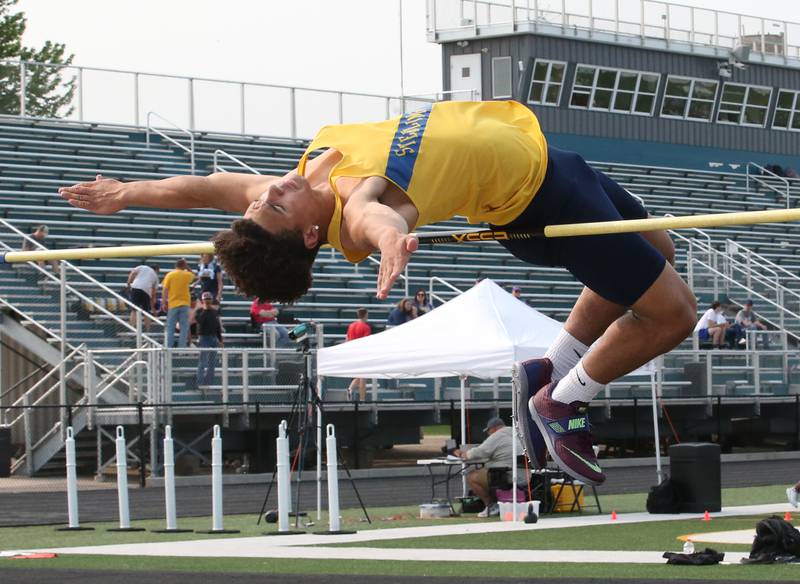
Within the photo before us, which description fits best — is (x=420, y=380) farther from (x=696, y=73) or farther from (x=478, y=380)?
(x=696, y=73)

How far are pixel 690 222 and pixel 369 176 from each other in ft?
3.62

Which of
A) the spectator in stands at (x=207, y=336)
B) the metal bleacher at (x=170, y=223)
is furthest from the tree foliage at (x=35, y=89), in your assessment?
the spectator in stands at (x=207, y=336)

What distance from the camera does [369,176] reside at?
4953 mm

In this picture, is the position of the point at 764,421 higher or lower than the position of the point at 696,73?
lower

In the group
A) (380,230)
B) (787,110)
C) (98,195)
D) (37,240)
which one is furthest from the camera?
(787,110)

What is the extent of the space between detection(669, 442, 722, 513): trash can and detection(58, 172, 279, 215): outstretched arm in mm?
8976

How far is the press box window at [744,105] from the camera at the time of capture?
3850 centimetres

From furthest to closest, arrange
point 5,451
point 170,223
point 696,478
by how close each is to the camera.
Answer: point 170,223 → point 5,451 → point 696,478

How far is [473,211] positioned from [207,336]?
Result: 44.8 ft

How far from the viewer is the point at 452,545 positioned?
1138cm

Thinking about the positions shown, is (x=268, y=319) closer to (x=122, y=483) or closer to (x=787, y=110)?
(x=122, y=483)

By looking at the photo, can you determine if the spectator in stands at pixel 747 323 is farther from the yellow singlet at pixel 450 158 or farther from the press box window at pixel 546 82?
the yellow singlet at pixel 450 158

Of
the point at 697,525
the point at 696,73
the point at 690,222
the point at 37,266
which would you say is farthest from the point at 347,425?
the point at 696,73

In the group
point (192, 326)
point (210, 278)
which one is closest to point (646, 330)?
point (192, 326)
